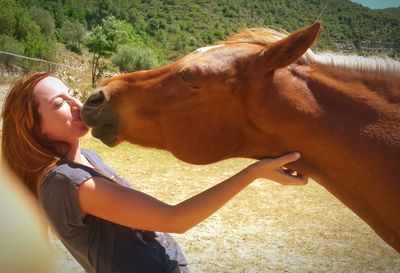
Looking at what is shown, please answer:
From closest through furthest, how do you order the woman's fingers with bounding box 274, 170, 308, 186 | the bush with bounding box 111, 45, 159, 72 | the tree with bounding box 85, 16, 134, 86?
1. the woman's fingers with bounding box 274, 170, 308, 186
2. the tree with bounding box 85, 16, 134, 86
3. the bush with bounding box 111, 45, 159, 72

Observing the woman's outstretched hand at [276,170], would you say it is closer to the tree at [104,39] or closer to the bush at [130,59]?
the tree at [104,39]


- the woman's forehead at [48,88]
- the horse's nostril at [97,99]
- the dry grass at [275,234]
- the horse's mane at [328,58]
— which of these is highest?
the horse's mane at [328,58]

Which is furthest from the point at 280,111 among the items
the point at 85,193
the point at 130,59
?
the point at 130,59

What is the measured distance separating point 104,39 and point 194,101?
3202 cm

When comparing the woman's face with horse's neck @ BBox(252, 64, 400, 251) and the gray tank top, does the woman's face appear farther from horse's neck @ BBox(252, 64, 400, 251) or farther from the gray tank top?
horse's neck @ BBox(252, 64, 400, 251)

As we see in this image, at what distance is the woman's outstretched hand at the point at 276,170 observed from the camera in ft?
5.22

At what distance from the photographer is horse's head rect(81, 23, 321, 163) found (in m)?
1.73

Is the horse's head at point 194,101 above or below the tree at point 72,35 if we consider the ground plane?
above

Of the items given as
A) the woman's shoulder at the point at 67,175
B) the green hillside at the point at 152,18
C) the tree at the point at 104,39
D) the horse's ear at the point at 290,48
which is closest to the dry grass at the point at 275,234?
the woman's shoulder at the point at 67,175

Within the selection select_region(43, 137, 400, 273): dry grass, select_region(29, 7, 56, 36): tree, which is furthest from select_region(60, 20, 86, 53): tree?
select_region(43, 137, 400, 273): dry grass

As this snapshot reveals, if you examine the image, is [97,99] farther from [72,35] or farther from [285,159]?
[72,35]

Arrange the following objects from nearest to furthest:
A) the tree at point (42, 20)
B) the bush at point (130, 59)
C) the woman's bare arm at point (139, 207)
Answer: the woman's bare arm at point (139, 207) → the tree at point (42, 20) → the bush at point (130, 59)

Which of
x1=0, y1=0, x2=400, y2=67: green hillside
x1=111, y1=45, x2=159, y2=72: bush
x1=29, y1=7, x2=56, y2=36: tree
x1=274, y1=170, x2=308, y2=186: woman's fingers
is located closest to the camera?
x1=274, y1=170, x2=308, y2=186: woman's fingers

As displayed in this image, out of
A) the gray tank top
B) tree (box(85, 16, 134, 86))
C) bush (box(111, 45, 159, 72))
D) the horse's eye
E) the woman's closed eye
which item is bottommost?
bush (box(111, 45, 159, 72))
